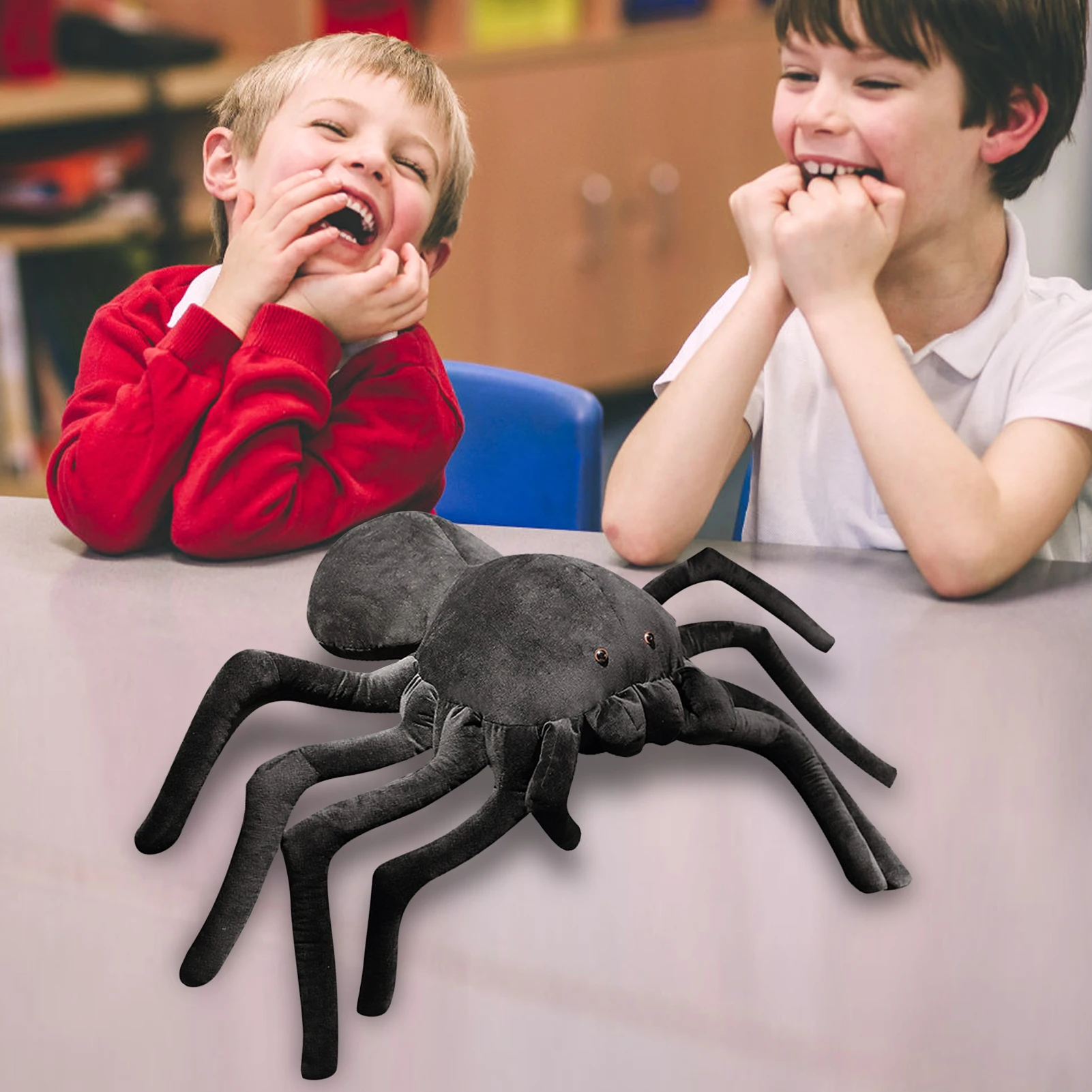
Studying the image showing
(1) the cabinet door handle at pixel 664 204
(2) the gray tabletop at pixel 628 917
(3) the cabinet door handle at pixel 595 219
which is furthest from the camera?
(3) the cabinet door handle at pixel 595 219

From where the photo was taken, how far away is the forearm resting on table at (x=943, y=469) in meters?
0.74

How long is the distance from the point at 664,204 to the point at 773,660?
2.02 feet

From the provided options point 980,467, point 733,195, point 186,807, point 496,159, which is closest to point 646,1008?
point 186,807

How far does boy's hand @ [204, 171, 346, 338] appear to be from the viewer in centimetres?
81

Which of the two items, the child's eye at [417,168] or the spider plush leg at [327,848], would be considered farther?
the child's eye at [417,168]

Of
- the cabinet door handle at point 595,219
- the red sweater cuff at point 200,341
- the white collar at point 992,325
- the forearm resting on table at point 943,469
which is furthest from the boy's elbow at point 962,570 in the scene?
the cabinet door handle at point 595,219

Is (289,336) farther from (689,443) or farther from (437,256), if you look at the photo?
(689,443)

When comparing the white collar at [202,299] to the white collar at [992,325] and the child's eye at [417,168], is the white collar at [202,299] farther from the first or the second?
the white collar at [992,325]

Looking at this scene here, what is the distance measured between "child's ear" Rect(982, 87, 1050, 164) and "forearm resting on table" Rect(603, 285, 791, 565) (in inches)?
5.8

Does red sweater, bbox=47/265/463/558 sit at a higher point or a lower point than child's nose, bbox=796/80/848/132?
lower

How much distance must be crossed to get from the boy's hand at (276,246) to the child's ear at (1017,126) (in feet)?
1.28

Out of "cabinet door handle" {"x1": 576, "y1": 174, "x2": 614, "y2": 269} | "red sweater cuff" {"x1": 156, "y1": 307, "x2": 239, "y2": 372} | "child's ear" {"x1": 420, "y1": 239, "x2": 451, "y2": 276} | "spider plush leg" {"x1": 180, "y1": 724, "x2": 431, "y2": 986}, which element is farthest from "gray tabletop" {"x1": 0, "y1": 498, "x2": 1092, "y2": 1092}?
"cabinet door handle" {"x1": 576, "y1": 174, "x2": 614, "y2": 269}

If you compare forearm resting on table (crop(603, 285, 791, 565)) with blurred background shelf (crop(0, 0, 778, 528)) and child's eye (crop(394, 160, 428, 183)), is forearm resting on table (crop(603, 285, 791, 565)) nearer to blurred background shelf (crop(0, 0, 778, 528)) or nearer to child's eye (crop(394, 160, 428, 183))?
blurred background shelf (crop(0, 0, 778, 528))

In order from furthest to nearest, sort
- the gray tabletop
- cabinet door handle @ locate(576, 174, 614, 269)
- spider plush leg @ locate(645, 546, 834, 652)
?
cabinet door handle @ locate(576, 174, 614, 269) < spider plush leg @ locate(645, 546, 834, 652) < the gray tabletop
